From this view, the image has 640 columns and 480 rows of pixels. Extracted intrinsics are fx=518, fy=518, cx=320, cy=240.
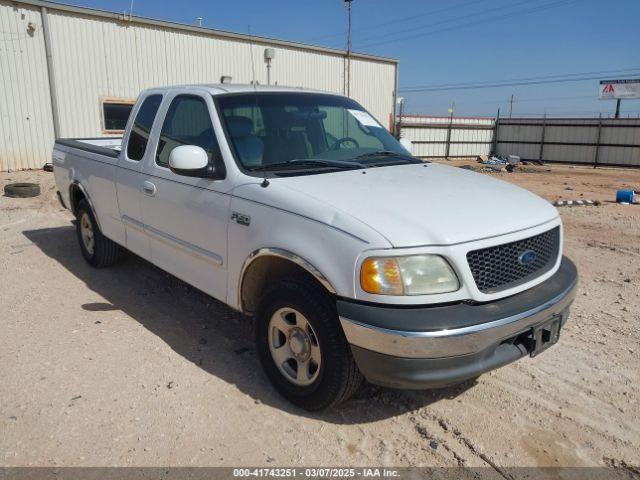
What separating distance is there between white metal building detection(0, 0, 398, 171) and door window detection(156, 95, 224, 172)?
1168 cm

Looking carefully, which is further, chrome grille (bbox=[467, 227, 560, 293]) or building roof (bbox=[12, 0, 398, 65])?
building roof (bbox=[12, 0, 398, 65])

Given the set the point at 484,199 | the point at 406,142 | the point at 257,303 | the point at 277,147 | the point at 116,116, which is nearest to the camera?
the point at 484,199

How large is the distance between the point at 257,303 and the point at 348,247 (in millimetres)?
1010

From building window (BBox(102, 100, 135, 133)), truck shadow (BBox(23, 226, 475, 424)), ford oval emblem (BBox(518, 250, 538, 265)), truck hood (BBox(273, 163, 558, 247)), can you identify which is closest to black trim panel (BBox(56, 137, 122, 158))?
truck shadow (BBox(23, 226, 475, 424))

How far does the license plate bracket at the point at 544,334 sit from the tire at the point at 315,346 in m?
0.99

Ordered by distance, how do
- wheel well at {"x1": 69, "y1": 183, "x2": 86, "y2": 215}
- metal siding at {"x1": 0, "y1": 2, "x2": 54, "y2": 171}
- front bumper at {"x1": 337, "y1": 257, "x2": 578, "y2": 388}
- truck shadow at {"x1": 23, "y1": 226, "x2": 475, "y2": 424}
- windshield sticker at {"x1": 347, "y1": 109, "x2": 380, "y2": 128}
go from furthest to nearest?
metal siding at {"x1": 0, "y1": 2, "x2": 54, "y2": 171} < wheel well at {"x1": 69, "y1": 183, "x2": 86, "y2": 215} < windshield sticker at {"x1": 347, "y1": 109, "x2": 380, "y2": 128} < truck shadow at {"x1": 23, "y1": 226, "x2": 475, "y2": 424} < front bumper at {"x1": 337, "y1": 257, "x2": 578, "y2": 388}

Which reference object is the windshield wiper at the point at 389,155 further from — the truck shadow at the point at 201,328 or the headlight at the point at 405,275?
the truck shadow at the point at 201,328

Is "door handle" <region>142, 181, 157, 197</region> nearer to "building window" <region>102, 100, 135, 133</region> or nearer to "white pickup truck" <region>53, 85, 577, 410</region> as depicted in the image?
"white pickup truck" <region>53, 85, 577, 410</region>

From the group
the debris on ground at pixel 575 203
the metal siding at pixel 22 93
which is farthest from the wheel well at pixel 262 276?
the metal siding at pixel 22 93

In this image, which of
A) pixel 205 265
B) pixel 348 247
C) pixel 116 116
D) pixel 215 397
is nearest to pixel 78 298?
pixel 205 265

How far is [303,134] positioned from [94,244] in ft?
10.3

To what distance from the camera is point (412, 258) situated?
2584 millimetres

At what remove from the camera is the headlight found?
8.45 ft

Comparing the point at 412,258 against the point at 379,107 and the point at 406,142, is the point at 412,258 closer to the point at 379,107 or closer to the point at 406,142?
the point at 406,142
